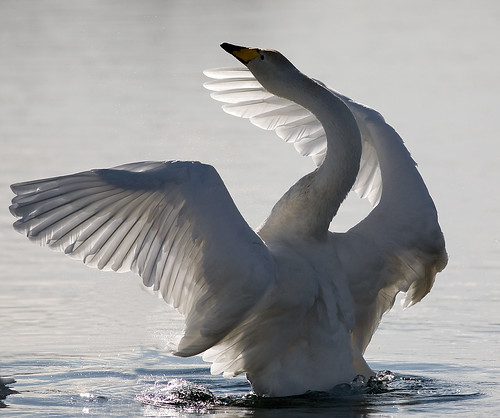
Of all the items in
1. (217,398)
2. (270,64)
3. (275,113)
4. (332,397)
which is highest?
(270,64)

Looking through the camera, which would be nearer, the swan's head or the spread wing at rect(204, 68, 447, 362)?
the spread wing at rect(204, 68, 447, 362)

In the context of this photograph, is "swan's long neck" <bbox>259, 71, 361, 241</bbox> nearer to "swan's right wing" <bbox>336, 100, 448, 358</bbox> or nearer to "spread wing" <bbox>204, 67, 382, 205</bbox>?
"swan's right wing" <bbox>336, 100, 448, 358</bbox>

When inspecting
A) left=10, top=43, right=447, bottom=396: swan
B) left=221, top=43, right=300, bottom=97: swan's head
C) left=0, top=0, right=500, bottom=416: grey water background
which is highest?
left=221, top=43, right=300, bottom=97: swan's head

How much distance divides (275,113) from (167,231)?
2608 mm

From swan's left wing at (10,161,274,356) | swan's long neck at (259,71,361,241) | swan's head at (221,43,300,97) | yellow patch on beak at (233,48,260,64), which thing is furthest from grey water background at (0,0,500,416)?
yellow patch on beak at (233,48,260,64)

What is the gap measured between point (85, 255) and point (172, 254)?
1.66ft

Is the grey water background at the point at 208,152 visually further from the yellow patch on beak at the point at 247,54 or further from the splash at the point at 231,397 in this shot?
the yellow patch on beak at the point at 247,54

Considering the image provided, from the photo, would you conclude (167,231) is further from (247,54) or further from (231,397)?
(247,54)

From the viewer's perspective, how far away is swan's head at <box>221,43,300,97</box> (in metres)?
8.43

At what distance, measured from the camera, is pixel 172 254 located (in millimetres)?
7566

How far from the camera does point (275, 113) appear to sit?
32.4ft

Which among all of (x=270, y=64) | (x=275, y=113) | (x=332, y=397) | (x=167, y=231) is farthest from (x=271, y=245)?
(x=275, y=113)

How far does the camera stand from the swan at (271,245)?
7.38 m

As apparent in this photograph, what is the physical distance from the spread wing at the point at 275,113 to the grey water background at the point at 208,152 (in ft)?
3.72
